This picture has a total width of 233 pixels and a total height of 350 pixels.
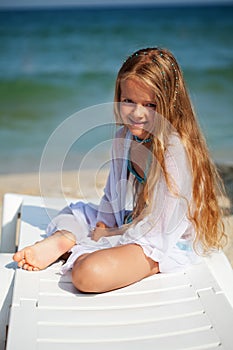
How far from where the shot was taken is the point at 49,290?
85.7 inches

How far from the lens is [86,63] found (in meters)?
11.2

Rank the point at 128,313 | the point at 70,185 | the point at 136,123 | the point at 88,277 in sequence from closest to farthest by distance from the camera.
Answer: the point at 128,313, the point at 88,277, the point at 136,123, the point at 70,185

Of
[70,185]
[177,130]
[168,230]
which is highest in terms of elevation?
[177,130]

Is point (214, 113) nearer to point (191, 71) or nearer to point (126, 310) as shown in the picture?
point (191, 71)

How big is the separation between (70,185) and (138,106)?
2.07 m

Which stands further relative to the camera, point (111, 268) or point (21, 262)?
point (21, 262)

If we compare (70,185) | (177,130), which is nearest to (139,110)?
(177,130)

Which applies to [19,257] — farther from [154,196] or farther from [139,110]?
[139,110]

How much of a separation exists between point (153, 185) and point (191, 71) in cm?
884

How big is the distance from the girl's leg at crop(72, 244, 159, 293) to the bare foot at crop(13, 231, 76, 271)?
0.48ft

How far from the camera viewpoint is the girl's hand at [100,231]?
262 centimetres

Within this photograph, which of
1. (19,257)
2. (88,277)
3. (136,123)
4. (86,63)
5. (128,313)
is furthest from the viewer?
(86,63)

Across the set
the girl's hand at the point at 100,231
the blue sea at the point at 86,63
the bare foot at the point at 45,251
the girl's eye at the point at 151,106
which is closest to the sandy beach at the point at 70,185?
the blue sea at the point at 86,63

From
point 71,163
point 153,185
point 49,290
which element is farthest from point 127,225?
point 71,163
